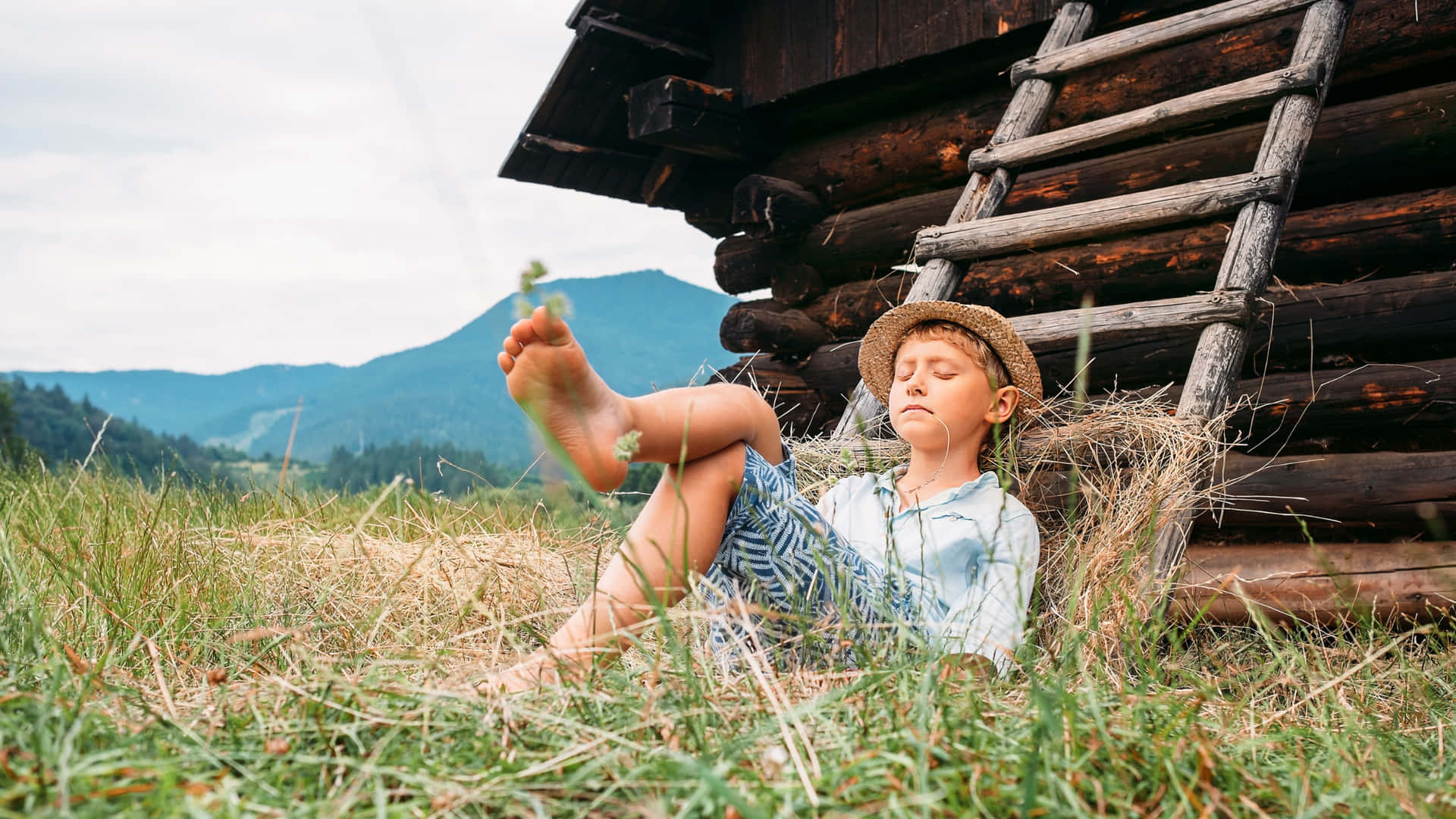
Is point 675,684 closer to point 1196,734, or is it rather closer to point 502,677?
point 502,677

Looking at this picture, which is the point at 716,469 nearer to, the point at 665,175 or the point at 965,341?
the point at 965,341

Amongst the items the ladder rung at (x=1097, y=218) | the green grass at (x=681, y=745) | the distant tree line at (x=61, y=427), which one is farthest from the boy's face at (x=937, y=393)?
the distant tree line at (x=61, y=427)

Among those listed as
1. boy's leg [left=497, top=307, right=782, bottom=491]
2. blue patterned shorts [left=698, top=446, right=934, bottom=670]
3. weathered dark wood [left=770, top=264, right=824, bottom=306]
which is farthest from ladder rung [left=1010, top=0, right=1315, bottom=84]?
boy's leg [left=497, top=307, right=782, bottom=491]

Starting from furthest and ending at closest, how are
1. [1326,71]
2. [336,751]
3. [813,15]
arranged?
[813,15]
[1326,71]
[336,751]

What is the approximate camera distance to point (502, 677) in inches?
66.2

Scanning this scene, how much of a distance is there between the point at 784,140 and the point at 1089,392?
245cm

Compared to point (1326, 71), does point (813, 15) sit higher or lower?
higher

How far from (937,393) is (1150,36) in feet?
5.80

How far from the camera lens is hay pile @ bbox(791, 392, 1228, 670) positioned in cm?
224

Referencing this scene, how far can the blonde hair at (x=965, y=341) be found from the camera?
2453mm

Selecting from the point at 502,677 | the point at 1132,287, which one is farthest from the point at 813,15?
the point at 502,677

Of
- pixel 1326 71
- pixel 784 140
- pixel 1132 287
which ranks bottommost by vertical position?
pixel 1132 287

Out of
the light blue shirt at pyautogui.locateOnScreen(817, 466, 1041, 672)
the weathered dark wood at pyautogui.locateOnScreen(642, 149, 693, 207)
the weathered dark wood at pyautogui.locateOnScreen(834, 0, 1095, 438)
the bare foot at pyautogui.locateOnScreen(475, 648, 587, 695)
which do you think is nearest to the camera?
the bare foot at pyautogui.locateOnScreen(475, 648, 587, 695)

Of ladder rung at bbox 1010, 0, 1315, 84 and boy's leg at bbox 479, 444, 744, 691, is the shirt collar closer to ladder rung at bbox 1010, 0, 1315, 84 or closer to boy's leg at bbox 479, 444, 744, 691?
boy's leg at bbox 479, 444, 744, 691
